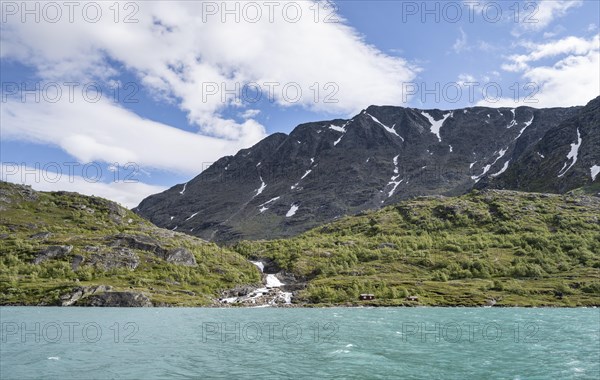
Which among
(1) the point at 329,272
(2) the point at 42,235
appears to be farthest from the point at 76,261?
(1) the point at 329,272

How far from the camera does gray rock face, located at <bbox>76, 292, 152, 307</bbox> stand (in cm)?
12075

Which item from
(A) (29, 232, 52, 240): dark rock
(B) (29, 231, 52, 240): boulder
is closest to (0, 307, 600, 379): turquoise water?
(B) (29, 231, 52, 240): boulder

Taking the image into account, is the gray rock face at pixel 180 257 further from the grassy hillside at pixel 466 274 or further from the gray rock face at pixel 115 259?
the grassy hillside at pixel 466 274

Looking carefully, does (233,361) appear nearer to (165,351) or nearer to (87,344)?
(165,351)

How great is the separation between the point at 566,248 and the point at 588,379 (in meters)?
177

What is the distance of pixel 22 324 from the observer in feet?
236

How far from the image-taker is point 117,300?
123 metres

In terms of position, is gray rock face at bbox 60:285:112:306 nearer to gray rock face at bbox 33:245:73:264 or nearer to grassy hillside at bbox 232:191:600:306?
gray rock face at bbox 33:245:73:264

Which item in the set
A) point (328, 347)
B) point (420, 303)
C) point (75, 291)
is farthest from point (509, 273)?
point (75, 291)

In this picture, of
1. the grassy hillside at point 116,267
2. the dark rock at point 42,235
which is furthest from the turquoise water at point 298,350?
the dark rock at point 42,235

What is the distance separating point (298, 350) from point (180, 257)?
136356 millimetres

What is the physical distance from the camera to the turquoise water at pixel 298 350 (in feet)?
127

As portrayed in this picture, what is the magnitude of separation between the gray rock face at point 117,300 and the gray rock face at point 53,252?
43710mm

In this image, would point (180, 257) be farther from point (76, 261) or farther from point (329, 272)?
point (329, 272)
